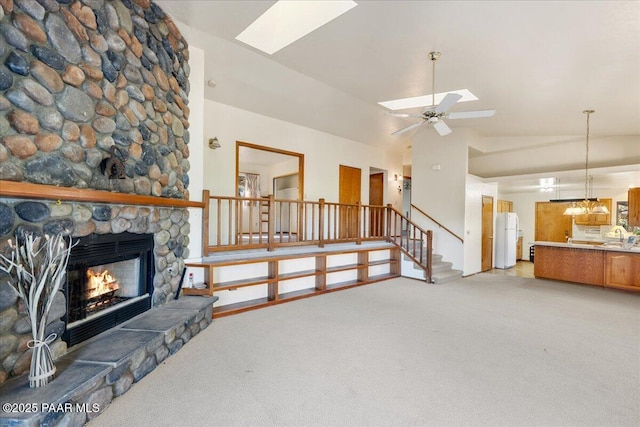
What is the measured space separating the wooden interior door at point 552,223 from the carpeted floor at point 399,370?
6.43 metres

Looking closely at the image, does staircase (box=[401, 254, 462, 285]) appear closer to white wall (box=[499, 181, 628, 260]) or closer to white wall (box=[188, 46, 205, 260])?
white wall (box=[188, 46, 205, 260])

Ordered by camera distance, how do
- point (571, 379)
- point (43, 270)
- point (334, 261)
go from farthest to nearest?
point (334, 261)
point (571, 379)
point (43, 270)

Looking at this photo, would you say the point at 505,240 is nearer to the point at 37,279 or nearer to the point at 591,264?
the point at 591,264

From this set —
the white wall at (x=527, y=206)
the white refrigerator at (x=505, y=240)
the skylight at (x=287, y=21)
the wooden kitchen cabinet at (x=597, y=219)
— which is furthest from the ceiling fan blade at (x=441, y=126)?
the white wall at (x=527, y=206)

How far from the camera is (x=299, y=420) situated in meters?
1.94

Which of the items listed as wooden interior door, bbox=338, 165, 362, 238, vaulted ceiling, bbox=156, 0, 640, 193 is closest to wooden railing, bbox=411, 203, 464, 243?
wooden interior door, bbox=338, 165, 362, 238

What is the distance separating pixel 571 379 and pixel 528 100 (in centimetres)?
429

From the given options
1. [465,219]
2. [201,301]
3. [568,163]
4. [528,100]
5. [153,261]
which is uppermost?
[528,100]

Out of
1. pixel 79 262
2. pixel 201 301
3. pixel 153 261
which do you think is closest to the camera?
pixel 79 262

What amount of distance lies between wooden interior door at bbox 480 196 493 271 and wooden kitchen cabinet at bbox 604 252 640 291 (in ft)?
7.55

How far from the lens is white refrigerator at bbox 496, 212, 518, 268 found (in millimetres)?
8219

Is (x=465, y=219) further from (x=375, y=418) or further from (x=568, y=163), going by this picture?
(x=375, y=418)

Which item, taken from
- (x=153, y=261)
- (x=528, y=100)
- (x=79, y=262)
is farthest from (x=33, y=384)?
(x=528, y=100)

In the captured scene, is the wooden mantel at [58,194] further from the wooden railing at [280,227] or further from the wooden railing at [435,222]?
the wooden railing at [435,222]
